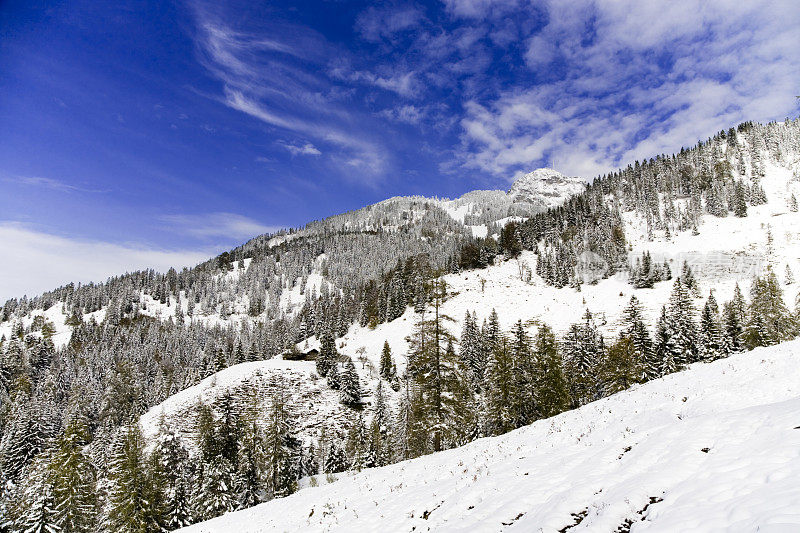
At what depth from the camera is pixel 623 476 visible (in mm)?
8695

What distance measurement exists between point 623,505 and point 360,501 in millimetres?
11187

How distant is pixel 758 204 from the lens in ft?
385

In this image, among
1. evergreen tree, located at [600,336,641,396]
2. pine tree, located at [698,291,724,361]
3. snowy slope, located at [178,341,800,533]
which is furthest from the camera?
pine tree, located at [698,291,724,361]

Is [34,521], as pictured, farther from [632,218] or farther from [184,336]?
[632,218]

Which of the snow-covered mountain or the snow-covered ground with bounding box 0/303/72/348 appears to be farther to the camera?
the snow-covered ground with bounding box 0/303/72/348

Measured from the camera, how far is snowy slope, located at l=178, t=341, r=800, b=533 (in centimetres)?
612

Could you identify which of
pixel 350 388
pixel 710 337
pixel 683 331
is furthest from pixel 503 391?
pixel 350 388

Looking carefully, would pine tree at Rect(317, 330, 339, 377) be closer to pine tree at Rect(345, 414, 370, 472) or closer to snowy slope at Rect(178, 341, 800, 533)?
pine tree at Rect(345, 414, 370, 472)

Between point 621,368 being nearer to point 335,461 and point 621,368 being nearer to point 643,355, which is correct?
point 643,355

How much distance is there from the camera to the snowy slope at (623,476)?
20.1 ft

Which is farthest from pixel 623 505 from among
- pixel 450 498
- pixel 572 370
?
pixel 572 370

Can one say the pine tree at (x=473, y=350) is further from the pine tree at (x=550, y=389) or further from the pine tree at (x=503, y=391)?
the pine tree at (x=503, y=391)

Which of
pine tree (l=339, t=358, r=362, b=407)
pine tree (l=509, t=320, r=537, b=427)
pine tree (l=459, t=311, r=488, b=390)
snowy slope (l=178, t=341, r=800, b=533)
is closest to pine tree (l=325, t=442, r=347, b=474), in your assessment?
pine tree (l=339, t=358, r=362, b=407)

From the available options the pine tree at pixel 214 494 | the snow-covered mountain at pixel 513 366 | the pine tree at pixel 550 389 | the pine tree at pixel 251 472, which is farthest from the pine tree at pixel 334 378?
the pine tree at pixel 550 389
